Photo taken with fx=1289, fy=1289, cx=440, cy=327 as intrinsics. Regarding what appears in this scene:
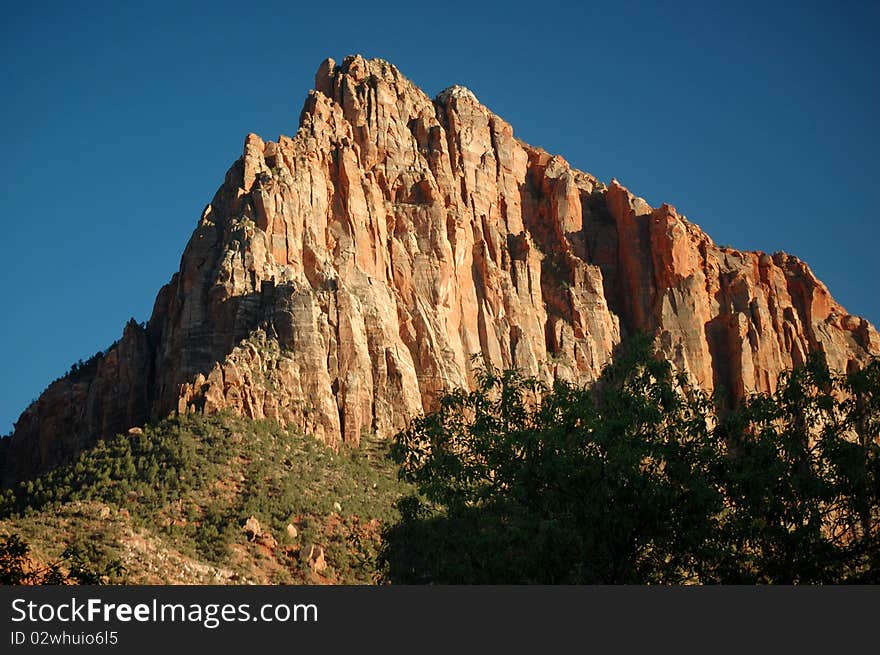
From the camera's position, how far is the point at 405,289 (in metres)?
119

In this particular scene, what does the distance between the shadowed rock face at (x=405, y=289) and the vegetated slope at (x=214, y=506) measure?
5.67m

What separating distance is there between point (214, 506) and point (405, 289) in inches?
1721

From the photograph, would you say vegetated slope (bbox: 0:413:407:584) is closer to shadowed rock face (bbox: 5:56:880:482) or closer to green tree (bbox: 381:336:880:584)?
shadowed rock face (bbox: 5:56:880:482)

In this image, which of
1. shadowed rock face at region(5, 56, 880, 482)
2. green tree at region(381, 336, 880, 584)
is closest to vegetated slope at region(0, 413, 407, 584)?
shadowed rock face at region(5, 56, 880, 482)

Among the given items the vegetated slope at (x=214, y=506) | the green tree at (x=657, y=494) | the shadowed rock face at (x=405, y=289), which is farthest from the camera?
the shadowed rock face at (x=405, y=289)

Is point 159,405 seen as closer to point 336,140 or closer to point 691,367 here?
point 336,140

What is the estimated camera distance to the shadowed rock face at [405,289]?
102625mm

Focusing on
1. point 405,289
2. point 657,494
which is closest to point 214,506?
point 405,289

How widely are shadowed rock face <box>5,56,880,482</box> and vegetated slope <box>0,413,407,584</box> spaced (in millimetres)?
5670

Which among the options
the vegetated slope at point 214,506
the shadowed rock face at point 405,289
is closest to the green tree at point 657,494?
the vegetated slope at point 214,506

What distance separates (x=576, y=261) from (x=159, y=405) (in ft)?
178

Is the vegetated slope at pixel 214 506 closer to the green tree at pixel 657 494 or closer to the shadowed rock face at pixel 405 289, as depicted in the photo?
the shadowed rock face at pixel 405 289

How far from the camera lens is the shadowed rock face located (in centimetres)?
10262

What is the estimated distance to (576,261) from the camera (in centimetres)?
13825
